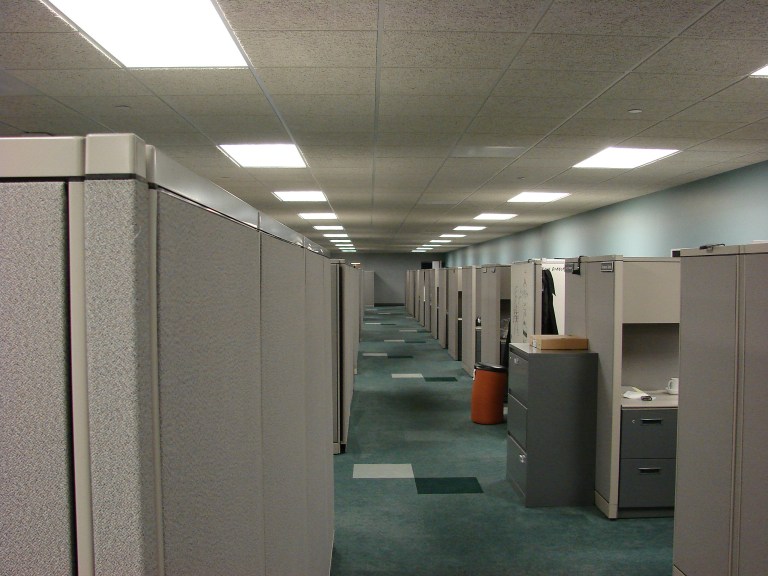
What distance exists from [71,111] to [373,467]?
3.37m

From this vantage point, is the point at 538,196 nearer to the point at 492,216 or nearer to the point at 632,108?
the point at 492,216

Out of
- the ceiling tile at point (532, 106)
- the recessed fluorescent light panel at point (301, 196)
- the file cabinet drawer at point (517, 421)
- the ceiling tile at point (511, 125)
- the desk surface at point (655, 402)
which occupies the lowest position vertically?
the file cabinet drawer at point (517, 421)

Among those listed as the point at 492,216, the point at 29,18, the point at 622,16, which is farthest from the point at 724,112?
the point at 492,216

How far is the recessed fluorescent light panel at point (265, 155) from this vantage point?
4882mm

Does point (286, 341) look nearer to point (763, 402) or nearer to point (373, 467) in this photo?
point (763, 402)

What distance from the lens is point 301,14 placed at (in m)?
2.42

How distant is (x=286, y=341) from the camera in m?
1.17

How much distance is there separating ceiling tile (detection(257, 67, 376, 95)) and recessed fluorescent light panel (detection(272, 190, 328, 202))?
390cm

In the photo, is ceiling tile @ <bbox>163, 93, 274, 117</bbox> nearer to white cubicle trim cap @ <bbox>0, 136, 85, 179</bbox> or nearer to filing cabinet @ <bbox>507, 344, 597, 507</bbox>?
filing cabinet @ <bbox>507, 344, 597, 507</bbox>

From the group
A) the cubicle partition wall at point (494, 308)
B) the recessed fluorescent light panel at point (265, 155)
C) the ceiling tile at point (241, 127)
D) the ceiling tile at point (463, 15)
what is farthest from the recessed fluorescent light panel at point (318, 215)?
the ceiling tile at point (463, 15)

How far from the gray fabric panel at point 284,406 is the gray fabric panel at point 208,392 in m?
0.09

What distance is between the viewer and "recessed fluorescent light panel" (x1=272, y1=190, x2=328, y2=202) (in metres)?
7.34

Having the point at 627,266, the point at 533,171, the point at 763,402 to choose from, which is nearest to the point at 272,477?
the point at 763,402

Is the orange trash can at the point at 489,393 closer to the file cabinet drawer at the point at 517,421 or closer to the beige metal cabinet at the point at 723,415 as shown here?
the file cabinet drawer at the point at 517,421
